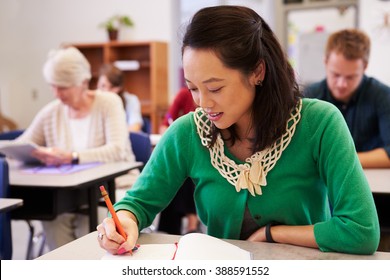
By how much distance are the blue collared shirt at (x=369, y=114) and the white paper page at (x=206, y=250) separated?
1.43 metres

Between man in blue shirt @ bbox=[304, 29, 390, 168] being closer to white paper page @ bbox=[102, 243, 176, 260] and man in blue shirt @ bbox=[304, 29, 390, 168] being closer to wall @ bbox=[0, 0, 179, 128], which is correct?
white paper page @ bbox=[102, 243, 176, 260]

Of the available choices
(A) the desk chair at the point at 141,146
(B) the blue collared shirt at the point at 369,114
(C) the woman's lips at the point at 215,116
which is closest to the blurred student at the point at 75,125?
(A) the desk chair at the point at 141,146

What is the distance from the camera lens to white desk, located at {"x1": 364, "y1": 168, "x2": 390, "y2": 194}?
75.1 inches

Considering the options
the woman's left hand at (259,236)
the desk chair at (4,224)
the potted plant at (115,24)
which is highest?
the potted plant at (115,24)

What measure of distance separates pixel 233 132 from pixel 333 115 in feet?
0.85

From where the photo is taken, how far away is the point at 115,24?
657cm

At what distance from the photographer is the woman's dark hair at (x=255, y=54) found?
117 cm

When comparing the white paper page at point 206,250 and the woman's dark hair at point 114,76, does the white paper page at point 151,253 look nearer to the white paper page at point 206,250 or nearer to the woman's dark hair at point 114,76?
the white paper page at point 206,250

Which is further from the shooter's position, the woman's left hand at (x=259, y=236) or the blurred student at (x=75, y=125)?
the blurred student at (x=75, y=125)

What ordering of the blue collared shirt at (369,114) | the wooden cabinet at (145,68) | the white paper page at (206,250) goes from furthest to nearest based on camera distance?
the wooden cabinet at (145,68), the blue collared shirt at (369,114), the white paper page at (206,250)

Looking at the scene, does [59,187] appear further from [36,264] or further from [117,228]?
[36,264]

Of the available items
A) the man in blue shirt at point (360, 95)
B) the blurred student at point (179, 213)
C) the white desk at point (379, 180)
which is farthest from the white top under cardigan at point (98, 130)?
the white desk at point (379, 180)

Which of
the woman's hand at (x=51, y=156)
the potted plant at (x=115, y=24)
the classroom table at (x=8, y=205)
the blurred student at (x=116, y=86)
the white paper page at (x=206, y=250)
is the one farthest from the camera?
the potted plant at (x=115, y=24)

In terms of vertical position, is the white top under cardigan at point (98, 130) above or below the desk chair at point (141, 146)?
above
